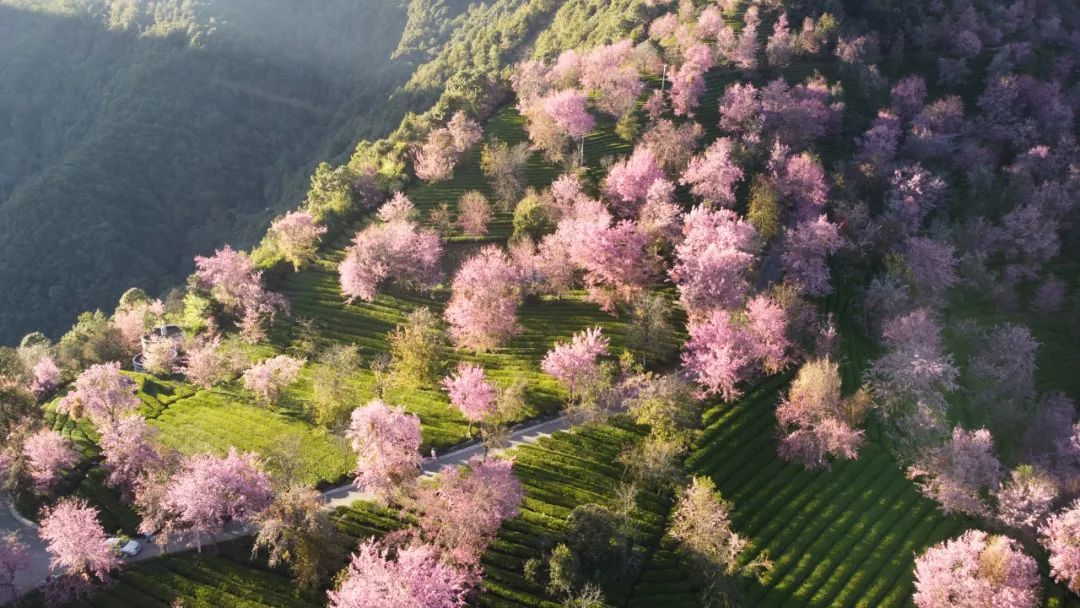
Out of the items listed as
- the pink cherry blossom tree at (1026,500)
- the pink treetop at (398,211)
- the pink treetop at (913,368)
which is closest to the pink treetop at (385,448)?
the pink treetop at (398,211)

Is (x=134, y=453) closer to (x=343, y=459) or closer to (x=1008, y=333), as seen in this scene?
(x=343, y=459)

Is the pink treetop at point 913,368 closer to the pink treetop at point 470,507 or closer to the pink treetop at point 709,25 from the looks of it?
the pink treetop at point 470,507

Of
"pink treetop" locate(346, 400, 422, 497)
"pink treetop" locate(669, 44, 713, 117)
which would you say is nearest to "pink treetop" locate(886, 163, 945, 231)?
"pink treetop" locate(669, 44, 713, 117)

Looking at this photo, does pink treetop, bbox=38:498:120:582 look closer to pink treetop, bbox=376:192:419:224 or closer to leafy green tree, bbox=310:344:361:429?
leafy green tree, bbox=310:344:361:429

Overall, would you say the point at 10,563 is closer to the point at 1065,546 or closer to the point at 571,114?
the point at 571,114

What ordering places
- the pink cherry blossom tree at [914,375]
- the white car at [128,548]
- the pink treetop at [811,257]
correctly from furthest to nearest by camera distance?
the pink treetop at [811,257], the pink cherry blossom tree at [914,375], the white car at [128,548]

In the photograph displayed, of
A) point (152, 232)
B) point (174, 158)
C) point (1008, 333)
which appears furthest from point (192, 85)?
point (1008, 333)

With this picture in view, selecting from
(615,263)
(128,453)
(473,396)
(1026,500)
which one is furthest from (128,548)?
(1026,500)
